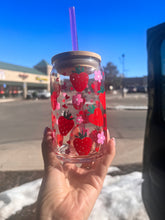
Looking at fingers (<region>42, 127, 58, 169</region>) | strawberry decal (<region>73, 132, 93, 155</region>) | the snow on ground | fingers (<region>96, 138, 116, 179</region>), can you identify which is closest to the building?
the snow on ground

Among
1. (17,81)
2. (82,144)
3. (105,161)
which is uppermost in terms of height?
(17,81)

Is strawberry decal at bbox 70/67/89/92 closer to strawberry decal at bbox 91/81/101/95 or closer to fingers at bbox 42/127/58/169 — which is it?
strawberry decal at bbox 91/81/101/95

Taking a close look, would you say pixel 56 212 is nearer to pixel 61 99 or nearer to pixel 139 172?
pixel 61 99

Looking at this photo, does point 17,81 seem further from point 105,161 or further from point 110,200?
point 105,161

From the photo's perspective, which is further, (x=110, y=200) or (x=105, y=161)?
(x=110, y=200)

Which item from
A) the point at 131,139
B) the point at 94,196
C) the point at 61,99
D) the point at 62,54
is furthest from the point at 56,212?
the point at 131,139

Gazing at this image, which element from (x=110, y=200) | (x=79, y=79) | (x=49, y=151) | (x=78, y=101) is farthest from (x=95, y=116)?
(x=110, y=200)

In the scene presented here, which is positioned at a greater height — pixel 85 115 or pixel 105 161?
pixel 85 115
